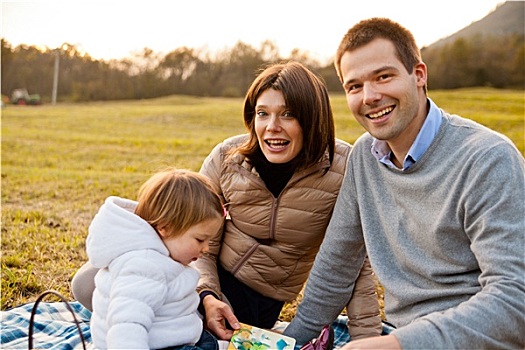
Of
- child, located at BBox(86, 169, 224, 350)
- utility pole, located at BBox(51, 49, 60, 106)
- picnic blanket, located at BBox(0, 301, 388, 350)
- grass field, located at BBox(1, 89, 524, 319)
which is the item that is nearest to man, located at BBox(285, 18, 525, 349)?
child, located at BBox(86, 169, 224, 350)

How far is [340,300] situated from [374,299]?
22 cm

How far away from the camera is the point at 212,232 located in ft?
7.63

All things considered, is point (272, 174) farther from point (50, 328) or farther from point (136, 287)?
point (50, 328)

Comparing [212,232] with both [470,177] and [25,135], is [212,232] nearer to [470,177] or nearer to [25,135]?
[470,177]

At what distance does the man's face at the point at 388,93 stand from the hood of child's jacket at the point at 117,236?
0.96 m

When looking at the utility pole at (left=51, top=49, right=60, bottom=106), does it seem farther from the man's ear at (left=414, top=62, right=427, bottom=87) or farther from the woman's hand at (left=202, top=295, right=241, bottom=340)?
the man's ear at (left=414, top=62, right=427, bottom=87)

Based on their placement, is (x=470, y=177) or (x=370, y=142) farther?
(x=370, y=142)

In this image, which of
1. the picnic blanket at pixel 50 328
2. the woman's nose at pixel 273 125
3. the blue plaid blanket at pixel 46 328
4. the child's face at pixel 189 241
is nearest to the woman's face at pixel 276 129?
the woman's nose at pixel 273 125

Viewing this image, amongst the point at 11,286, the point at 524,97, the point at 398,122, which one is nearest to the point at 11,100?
the point at 524,97

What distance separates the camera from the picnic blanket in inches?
109

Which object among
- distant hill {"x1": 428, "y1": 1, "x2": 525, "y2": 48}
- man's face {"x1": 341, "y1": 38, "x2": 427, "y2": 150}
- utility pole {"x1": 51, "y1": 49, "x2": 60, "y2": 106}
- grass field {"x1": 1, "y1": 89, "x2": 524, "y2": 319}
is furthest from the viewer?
distant hill {"x1": 428, "y1": 1, "x2": 525, "y2": 48}

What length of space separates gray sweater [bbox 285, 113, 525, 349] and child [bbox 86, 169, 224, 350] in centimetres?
64

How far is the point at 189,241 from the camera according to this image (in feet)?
7.44

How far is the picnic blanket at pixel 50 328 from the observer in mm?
2758
